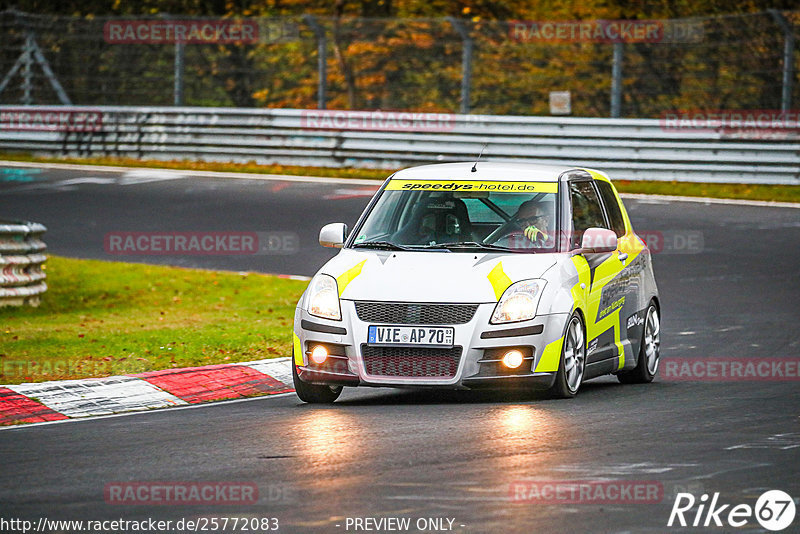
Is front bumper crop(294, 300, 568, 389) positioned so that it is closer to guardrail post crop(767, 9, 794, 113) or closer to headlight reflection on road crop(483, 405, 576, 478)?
headlight reflection on road crop(483, 405, 576, 478)

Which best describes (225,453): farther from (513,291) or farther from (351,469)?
(513,291)

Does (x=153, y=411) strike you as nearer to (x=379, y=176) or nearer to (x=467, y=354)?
(x=467, y=354)

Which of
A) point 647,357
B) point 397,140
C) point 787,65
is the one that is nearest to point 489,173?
point 647,357

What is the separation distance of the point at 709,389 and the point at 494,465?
358cm

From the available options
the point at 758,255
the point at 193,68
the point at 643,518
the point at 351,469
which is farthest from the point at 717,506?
the point at 193,68

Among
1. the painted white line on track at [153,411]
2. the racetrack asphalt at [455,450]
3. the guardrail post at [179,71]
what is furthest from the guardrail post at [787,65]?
the painted white line on track at [153,411]

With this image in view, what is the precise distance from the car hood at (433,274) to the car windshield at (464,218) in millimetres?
242

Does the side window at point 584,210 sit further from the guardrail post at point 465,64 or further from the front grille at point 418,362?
the guardrail post at point 465,64

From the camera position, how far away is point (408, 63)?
2847 cm

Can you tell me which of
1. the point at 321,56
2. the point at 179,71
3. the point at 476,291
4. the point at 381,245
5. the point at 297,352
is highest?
the point at 321,56

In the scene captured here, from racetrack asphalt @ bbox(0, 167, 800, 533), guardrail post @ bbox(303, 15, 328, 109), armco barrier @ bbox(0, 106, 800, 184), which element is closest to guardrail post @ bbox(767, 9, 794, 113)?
armco barrier @ bbox(0, 106, 800, 184)

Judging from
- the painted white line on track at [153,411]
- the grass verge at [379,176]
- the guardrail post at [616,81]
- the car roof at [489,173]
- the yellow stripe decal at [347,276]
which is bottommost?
the painted white line on track at [153,411]

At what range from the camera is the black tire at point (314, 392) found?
1027cm

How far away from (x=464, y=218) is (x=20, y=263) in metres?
7.00
